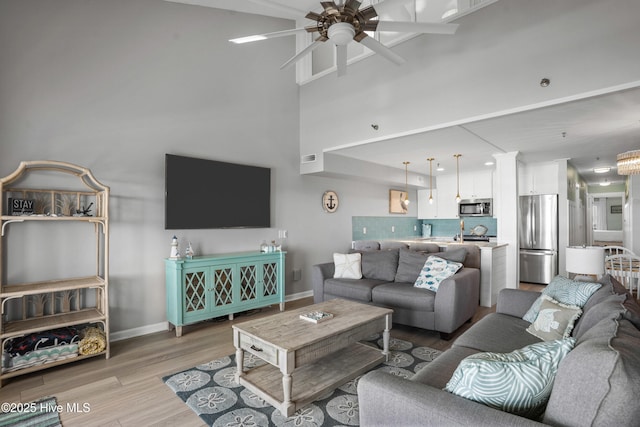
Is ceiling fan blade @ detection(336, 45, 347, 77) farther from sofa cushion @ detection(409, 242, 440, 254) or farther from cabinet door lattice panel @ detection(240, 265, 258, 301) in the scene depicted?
A: sofa cushion @ detection(409, 242, 440, 254)

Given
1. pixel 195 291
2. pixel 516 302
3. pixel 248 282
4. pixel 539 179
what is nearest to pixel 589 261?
pixel 516 302

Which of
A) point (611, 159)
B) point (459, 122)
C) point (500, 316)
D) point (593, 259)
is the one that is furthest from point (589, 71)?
point (611, 159)

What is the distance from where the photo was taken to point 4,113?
2.92 metres

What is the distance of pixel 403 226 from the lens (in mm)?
7730

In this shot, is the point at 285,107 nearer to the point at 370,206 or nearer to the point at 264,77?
the point at 264,77

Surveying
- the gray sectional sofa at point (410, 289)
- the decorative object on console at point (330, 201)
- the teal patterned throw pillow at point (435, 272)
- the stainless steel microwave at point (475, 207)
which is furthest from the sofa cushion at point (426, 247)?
the stainless steel microwave at point (475, 207)

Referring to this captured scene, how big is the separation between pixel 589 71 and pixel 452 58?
1214mm

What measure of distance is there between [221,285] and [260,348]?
1865mm

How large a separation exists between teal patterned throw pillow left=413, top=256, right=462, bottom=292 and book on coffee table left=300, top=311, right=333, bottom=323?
1.42 meters

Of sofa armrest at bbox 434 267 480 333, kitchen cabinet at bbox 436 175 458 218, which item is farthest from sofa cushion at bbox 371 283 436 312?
kitchen cabinet at bbox 436 175 458 218

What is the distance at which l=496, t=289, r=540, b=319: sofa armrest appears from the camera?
284 centimetres

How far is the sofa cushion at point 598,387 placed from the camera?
93 centimetres

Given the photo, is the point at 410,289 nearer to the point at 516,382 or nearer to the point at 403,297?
the point at 403,297

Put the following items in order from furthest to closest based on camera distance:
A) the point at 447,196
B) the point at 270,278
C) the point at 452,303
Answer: the point at 447,196 < the point at 270,278 < the point at 452,303
